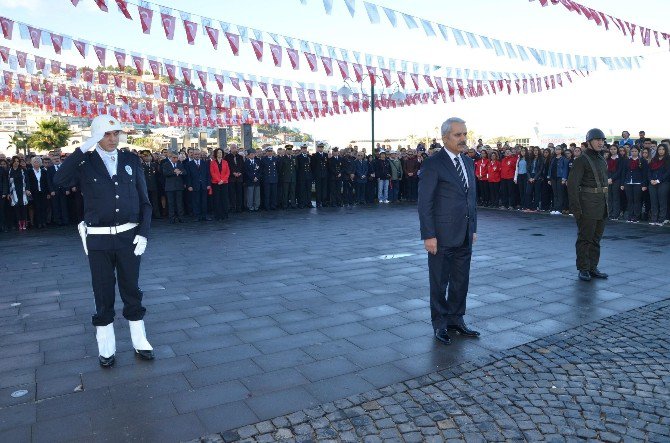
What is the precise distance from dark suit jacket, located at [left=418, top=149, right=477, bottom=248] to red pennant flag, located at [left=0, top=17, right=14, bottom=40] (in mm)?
9437

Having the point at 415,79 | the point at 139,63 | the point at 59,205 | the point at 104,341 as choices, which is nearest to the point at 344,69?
the point at 415,79

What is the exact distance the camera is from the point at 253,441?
310 cm

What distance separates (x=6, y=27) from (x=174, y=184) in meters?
5.38

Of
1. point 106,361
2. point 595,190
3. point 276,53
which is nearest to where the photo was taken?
point 106,361

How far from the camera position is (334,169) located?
17.4m

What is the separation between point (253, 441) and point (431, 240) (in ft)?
7.41

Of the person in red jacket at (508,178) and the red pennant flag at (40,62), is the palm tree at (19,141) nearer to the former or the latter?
the red pennant flag at (40,62)

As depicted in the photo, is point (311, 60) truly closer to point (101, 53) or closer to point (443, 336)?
point (101, 53)

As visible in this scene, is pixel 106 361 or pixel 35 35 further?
pixel 35 35

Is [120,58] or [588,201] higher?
[120,58]

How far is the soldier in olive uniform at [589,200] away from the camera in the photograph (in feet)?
22.4

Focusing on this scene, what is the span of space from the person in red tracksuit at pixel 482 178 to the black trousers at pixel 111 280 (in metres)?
13.7

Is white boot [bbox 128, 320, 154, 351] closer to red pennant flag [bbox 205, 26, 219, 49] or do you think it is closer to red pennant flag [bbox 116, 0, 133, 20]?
red pennant flag [bbox 116, 0, 133, 20]

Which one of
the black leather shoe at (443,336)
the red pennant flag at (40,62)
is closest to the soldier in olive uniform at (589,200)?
the black leather shoe at (443,336)
